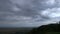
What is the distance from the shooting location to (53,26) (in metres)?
20.5

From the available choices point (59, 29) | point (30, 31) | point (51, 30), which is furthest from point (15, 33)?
point (59, 29)

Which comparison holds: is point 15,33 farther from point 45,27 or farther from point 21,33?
point 45,27

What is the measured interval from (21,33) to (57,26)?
5259mm

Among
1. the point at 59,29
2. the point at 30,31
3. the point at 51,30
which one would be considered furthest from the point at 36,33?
the point at 59,29

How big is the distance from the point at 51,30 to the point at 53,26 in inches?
50.5

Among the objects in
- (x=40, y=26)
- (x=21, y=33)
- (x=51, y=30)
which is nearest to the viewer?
(x=21, y=33)

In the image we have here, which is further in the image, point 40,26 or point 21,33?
point 40,26

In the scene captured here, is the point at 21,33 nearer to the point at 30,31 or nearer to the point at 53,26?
the point at 30,31

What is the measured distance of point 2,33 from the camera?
1806 cm

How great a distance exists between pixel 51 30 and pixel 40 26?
2.15m

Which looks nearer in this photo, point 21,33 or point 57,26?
point 21,33

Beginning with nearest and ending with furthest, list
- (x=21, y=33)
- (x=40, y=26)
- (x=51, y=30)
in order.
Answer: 1. (x=21, y=33)
2. (x=51, y=30)
3. (x=40, y=26)

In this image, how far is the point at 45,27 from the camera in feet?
67.3

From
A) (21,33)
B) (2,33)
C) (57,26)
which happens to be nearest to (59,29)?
(57,26)
